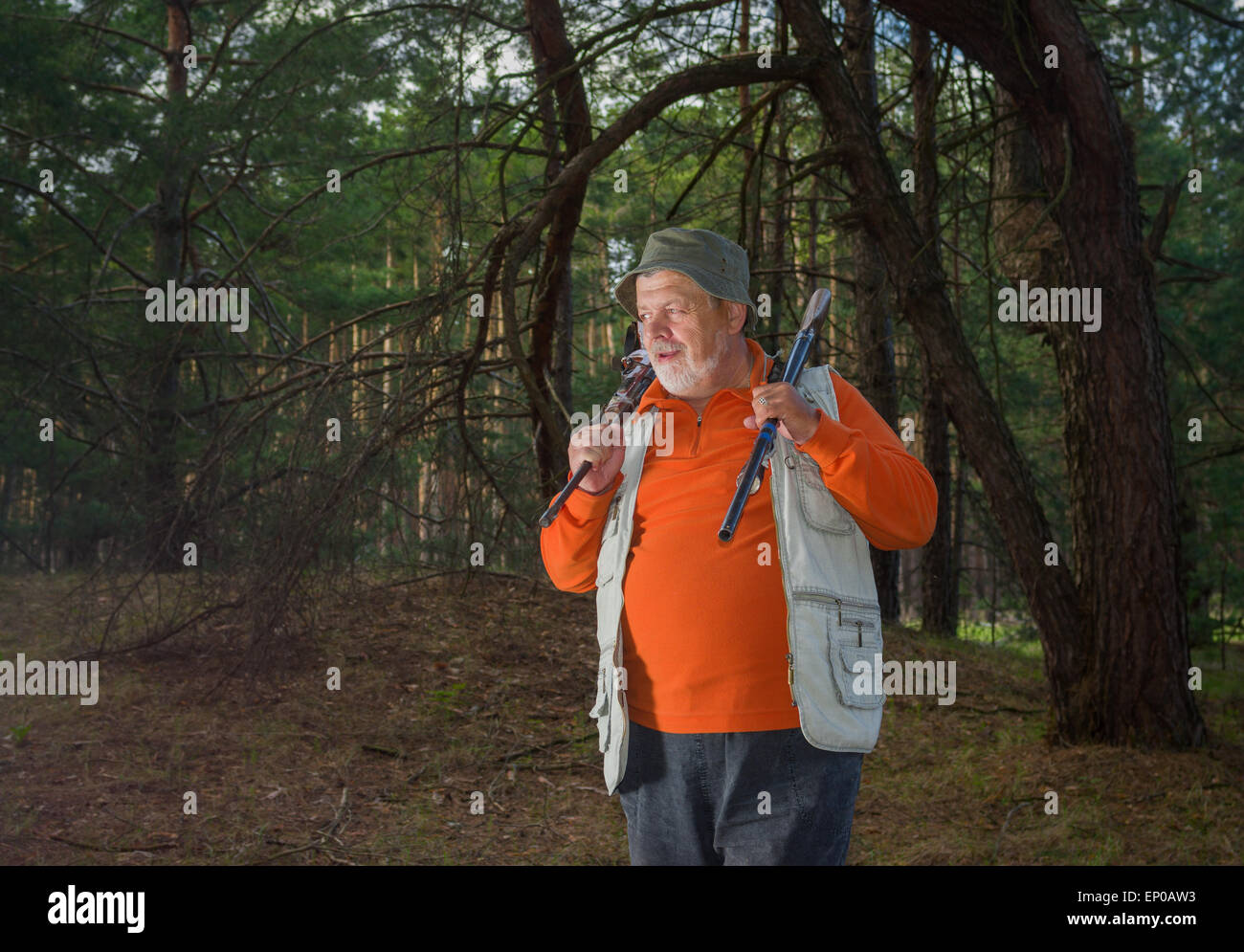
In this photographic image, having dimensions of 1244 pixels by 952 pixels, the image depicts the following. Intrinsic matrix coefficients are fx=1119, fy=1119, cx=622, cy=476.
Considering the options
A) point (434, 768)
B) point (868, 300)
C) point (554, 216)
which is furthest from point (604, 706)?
point (868, 300)

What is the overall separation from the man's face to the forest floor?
3.20m

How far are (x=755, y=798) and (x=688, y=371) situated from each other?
3.20 ft

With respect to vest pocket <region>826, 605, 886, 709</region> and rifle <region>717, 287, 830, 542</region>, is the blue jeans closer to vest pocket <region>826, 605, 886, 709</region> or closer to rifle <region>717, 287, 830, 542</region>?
vest pocket <region>826, 605, 886, 709</region>

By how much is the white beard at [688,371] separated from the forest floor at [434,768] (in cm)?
319

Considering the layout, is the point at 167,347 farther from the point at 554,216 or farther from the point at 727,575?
the point at 727,575

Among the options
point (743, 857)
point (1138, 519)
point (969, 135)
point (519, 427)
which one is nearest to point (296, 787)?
point (743, 857)

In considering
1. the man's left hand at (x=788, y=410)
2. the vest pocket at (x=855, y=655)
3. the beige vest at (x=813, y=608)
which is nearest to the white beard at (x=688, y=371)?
the beige vest at (x=813, y=608)

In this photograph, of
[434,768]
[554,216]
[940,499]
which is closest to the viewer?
[554,216]

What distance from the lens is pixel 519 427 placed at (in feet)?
58.1

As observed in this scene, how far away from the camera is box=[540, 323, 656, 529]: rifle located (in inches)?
98.9

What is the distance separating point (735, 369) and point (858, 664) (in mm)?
763

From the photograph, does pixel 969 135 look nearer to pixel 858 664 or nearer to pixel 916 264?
pixel 916 264

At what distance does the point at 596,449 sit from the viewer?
2.47m

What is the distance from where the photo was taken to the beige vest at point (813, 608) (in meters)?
2.30
